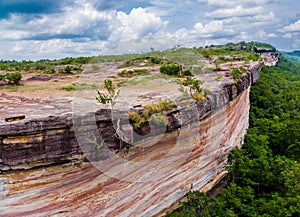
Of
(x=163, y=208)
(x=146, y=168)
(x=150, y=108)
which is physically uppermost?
(x=150, y=108)

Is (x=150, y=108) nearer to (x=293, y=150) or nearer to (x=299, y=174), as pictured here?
(x=299, y=174)

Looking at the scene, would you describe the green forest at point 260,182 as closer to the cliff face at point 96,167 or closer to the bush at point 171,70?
the cliff face at point 96,167

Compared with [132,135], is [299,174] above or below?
below

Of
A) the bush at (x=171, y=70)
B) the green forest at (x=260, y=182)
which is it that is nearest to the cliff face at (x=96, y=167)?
the green forest at (x=260, y=182)

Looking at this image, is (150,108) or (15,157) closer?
(15,157)

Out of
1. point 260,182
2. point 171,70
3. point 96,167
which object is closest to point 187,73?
point 171,70

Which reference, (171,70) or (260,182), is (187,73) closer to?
(171,70)

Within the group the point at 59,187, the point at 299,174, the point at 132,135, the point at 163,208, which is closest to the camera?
the point at 59,187

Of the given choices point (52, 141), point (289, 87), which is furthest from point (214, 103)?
point (289, 87)
